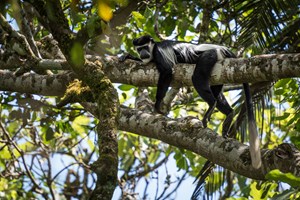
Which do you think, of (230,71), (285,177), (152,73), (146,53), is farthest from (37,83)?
(285,177)

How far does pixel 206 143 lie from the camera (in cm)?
246

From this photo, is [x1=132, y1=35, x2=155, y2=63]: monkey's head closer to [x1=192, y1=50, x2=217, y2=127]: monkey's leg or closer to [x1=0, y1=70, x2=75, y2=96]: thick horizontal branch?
[x1=192, y1=50, x2=217, y2=127]: monkey's leg

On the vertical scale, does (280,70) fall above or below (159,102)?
below

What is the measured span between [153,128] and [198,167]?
2.38m

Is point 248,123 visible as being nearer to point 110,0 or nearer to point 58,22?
point 58,22

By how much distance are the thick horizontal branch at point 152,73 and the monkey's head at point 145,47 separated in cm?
69

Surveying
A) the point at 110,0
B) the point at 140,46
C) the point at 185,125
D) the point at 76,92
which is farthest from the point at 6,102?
the point at 110,0

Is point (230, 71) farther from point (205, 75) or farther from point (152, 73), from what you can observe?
point (152, 73)

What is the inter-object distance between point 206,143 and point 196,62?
107 cm

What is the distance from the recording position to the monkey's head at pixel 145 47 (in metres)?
3.77

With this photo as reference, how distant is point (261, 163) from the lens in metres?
2.19

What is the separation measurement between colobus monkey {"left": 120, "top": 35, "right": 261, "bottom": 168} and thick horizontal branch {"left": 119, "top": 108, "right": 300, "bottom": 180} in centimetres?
29

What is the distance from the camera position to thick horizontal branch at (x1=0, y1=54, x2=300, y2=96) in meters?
2.45

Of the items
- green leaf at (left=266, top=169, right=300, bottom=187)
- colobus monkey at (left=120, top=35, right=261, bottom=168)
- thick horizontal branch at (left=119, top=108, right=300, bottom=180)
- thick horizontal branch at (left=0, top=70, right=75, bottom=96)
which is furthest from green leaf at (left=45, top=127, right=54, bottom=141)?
green leaf at (left=266, top=169, right=300, bottom=187)
